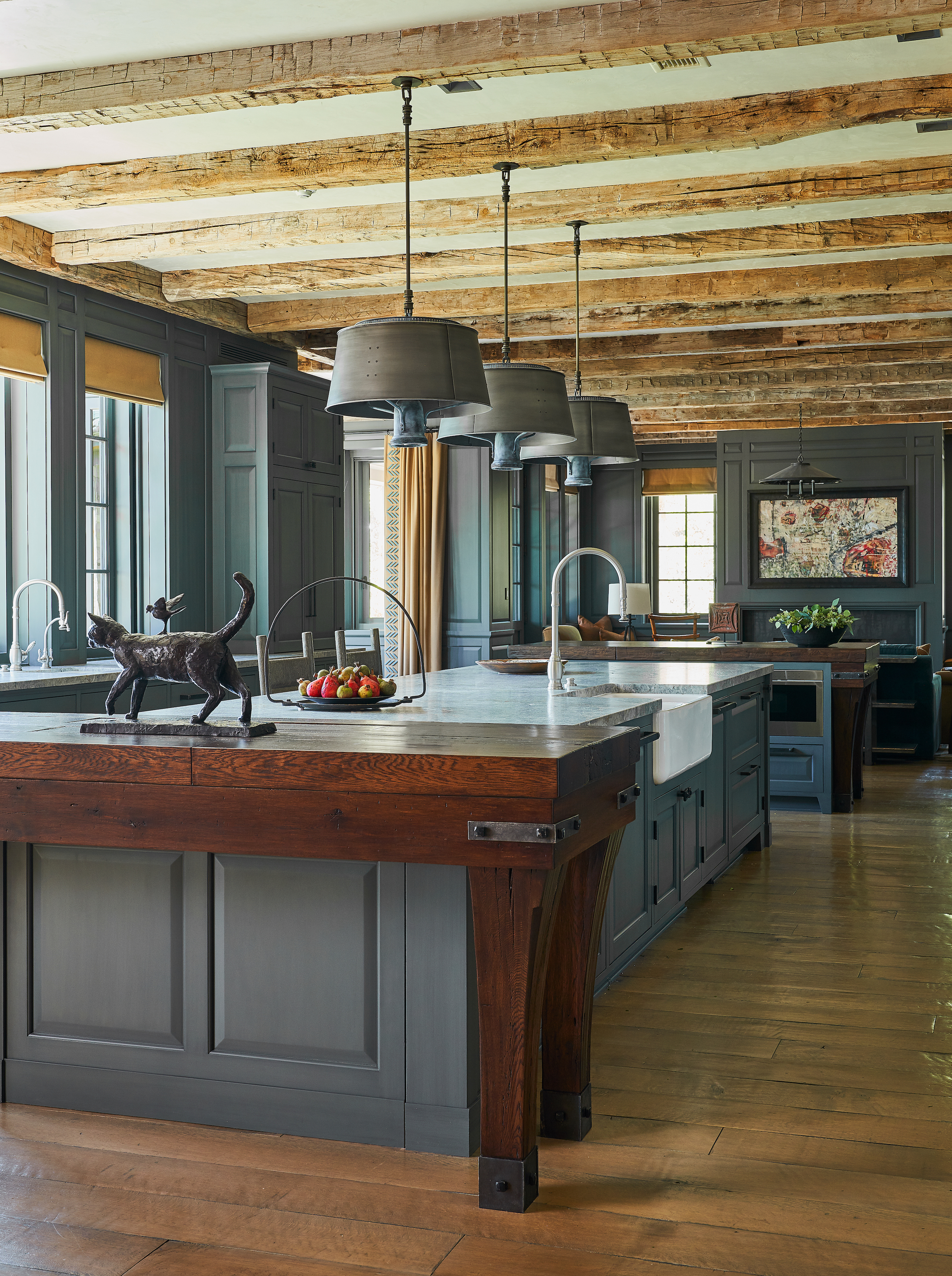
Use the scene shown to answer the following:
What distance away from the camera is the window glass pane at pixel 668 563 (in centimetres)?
1420

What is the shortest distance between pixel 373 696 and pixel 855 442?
342 inches

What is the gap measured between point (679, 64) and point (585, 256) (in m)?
2.29

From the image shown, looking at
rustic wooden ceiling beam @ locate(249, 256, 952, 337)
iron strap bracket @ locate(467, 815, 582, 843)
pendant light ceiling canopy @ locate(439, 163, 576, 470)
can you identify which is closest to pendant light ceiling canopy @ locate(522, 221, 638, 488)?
pendant light ceiling canopy @ locate(439, 163, 576, 470)

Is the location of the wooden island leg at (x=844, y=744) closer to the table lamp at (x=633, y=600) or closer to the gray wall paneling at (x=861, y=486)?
the table lamp at (x=633, y=600)

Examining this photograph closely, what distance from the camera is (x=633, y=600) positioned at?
14.9ft

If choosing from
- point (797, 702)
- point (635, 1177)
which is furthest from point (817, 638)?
point (635, 1177)

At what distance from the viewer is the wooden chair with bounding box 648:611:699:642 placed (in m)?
12.7

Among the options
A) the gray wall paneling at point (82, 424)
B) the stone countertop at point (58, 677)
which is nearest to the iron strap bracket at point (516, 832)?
the stone countertop at point (58, 677)

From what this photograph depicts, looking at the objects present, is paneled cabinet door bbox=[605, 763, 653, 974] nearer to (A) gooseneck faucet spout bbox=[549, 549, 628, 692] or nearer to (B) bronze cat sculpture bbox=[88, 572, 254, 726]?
(A) gooseneck faucet spout bbox=[549, 549, 628, 692]

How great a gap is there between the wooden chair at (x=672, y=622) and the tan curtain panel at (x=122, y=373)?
6898 mm

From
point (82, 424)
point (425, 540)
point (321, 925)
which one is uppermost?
point (82, 424)

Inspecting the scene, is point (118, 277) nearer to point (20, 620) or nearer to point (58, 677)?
point (20, 620)

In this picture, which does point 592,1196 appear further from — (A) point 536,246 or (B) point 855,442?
(B) point 855,442

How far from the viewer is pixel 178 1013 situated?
288cm
